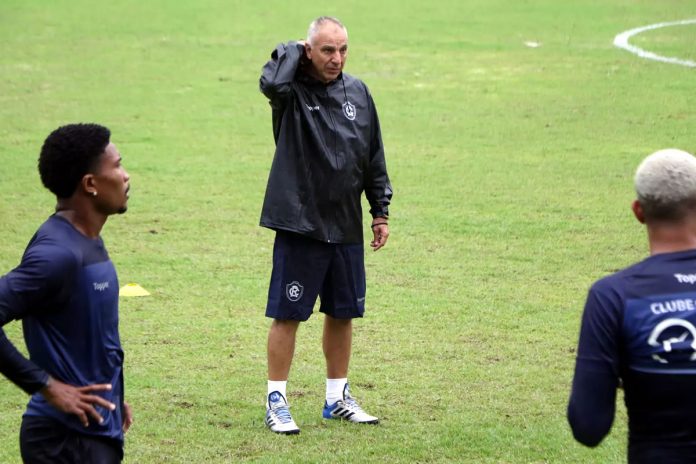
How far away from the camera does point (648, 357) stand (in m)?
4.04

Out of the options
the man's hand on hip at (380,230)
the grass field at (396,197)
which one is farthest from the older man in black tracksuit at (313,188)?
the grass field at (396,197)

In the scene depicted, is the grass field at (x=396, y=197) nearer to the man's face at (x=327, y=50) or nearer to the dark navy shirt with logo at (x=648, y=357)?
the man's face at (x=327, y=50)

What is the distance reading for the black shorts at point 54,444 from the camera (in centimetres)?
461

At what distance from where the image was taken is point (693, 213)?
4.15 metres

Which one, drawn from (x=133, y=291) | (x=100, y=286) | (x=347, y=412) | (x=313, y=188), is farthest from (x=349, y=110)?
(x=133, y=291)

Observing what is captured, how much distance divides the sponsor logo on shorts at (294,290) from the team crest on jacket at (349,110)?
995 millimetres

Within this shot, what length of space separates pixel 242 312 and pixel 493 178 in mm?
6059

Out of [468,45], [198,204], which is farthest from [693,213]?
[468,45]

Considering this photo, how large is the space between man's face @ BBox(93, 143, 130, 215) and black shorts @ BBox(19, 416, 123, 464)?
806 millimetres

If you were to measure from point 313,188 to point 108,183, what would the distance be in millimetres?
2699

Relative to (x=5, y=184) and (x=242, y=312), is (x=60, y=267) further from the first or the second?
(x=5, y=184)

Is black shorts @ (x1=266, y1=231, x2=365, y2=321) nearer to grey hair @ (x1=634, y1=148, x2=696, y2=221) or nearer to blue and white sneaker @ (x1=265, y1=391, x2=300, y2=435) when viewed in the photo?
blue and white sneaker @ (x1=265, y1=391, x2=300, y2=435)

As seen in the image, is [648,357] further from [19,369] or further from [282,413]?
[282,413]

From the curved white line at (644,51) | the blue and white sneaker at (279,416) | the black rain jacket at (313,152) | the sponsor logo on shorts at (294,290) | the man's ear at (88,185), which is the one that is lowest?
the blue and white sneaker at (279,416)
